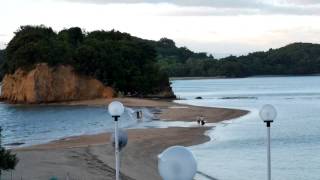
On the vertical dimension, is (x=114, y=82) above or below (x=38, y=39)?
below

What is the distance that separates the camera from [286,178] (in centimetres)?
2359

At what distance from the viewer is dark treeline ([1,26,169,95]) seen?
9238cm

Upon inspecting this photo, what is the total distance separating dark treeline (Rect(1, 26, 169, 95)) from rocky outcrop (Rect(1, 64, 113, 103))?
A: 1.01 meters

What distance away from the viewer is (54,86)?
9306 centimetres

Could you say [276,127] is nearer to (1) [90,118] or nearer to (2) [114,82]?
(1) [90,118]

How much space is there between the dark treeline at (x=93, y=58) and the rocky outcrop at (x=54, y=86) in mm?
1014

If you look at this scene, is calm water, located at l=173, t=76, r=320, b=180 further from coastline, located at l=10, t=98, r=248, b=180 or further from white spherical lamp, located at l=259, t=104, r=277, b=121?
white spherical lamp, located at l=259, t=104, r=277, b=121

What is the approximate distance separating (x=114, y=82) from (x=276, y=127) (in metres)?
48.8

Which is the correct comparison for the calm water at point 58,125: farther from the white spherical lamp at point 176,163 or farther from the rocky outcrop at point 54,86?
the white spherical lamp at point 176,163

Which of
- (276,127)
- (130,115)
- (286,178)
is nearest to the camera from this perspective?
(286,178)

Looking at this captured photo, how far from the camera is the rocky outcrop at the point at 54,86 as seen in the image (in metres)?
92.2

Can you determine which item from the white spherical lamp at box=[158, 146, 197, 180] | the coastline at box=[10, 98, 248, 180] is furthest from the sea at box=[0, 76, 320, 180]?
the white spherical lamp at box=[158, 146, 197, 180]

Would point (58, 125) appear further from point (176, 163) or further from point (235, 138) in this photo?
point (176, 163)

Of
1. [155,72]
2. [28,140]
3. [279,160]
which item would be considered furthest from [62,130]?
[155,72]
